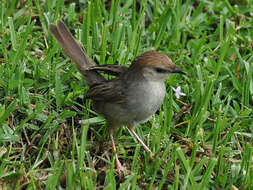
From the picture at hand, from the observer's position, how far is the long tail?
17.3 ft

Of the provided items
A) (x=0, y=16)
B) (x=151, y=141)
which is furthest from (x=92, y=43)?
(x=151, y=141)

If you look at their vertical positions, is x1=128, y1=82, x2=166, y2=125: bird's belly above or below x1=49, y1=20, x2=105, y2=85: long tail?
below

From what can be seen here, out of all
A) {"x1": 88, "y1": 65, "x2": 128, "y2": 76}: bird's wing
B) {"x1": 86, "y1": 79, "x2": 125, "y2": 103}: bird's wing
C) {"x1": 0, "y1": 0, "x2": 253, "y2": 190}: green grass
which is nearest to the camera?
{"x1": 0, "y1": 0, "x2": 253, "y2": 190}: green grass

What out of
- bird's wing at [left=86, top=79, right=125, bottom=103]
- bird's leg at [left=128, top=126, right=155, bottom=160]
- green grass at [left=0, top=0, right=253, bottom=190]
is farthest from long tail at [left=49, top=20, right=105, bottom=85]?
bird's leg at [left=128, top=126, right=155, bottom=160]

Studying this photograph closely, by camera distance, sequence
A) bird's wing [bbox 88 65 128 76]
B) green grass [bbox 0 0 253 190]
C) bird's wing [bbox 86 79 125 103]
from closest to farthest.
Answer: green grass [bbox 0 0 253 190] → bird's wing [bbox 86 79 125 103] → bird's wing [bbox 88 65 128 76]

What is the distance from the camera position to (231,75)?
596cm

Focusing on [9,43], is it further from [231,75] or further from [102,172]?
[231,75]

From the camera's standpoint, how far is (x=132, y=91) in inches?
189

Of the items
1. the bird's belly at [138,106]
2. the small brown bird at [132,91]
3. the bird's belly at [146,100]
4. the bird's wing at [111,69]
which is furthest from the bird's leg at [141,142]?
the bird's wing at [111,69]

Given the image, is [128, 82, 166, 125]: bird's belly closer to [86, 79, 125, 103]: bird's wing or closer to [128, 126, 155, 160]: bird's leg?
[86, 79, 125, 103]: bird's wing

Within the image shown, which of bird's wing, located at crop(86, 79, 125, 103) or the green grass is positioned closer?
the green grass

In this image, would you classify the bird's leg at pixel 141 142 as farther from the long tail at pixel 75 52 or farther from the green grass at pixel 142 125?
the long tail at pixel 75 52

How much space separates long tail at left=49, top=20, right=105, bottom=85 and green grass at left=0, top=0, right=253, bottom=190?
29 cm

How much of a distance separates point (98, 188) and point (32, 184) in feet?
2.06
